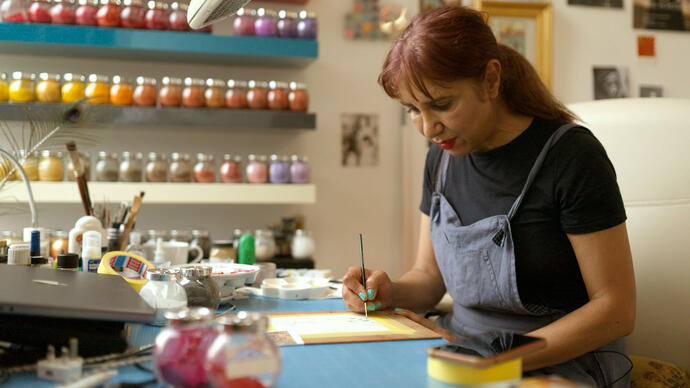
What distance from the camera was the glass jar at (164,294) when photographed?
102 cm

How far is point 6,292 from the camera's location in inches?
33.4

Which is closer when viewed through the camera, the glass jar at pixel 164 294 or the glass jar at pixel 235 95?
the glass jar at pixel 164 294

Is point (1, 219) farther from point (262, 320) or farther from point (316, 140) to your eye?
point (262, 320)

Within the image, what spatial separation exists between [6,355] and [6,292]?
85mm

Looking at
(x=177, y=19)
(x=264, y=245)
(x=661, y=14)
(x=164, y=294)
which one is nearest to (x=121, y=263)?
(x=164, y=294)

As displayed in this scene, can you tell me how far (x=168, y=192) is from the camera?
285cm

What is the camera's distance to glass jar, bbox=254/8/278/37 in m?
2.98

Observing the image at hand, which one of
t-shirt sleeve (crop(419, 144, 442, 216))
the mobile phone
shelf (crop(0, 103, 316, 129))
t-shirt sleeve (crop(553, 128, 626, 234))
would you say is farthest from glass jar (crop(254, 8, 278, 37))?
the mobile phone

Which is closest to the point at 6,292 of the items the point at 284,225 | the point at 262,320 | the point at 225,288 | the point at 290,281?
the point at 262,320

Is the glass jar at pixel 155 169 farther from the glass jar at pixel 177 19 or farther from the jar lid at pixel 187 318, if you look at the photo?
the jar lid at pixel 187 318

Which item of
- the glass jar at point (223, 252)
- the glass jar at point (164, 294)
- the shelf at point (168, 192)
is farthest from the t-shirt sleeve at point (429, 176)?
the shelf at point (168, 192)

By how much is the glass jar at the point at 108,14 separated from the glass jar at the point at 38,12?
22 cm

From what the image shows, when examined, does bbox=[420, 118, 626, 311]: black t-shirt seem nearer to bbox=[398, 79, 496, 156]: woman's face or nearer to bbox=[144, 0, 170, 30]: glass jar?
bbox=[398, 79, 496, 156]: woman's face

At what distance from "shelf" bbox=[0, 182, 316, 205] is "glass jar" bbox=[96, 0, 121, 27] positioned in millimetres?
737
